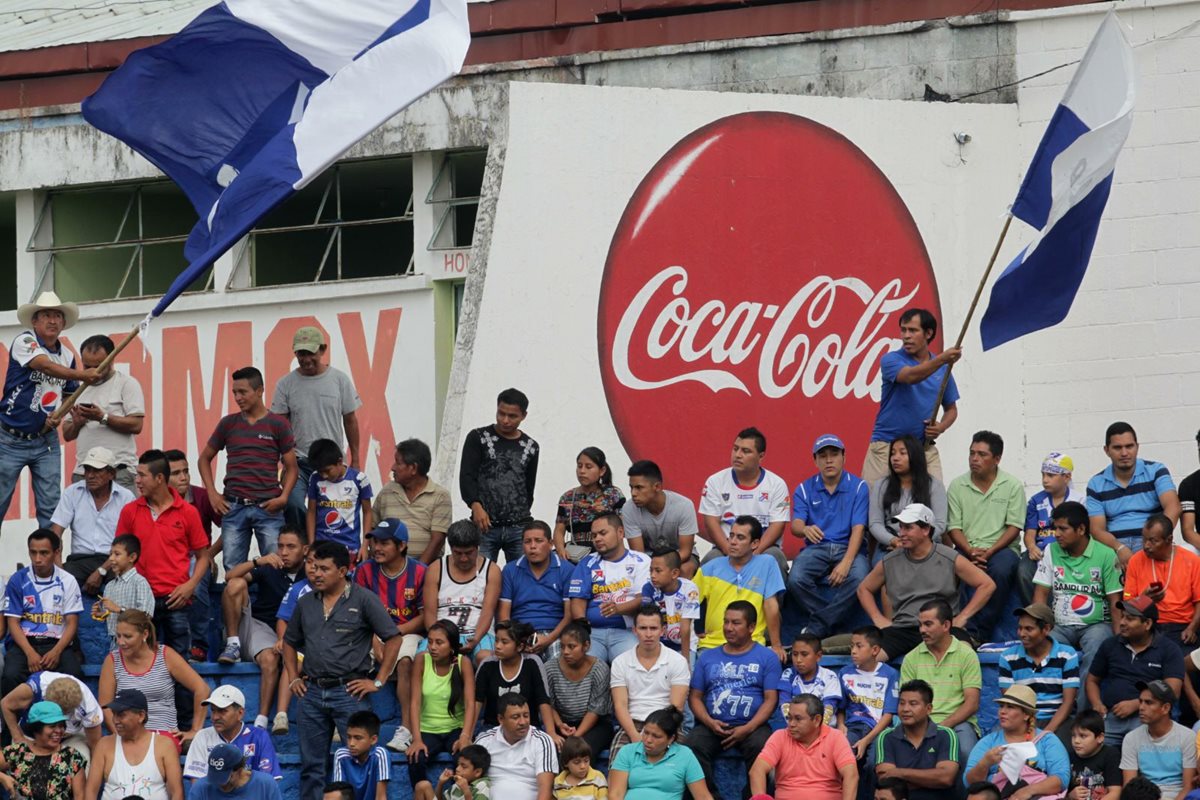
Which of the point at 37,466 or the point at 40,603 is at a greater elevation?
the point at 37,466

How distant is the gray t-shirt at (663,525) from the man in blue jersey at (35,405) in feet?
13.4

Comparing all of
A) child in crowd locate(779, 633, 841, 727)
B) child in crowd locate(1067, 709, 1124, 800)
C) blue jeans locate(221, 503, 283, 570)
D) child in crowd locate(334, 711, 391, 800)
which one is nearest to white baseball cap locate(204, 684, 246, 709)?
child in crowd locate(334, 711, 391, 800)

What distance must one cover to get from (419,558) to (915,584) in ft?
12.0

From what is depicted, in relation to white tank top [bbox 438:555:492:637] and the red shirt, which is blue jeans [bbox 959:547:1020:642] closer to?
white tank top [bbox 438:555:492:637]

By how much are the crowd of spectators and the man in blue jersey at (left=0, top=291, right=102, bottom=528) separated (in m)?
0.03

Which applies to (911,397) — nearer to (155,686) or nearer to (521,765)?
(521,765)

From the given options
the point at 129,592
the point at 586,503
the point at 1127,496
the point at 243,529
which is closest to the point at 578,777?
the point at 586,503

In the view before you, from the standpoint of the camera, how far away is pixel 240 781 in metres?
13.6

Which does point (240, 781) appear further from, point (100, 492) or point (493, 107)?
point (493, 107)

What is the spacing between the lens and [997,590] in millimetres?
14812

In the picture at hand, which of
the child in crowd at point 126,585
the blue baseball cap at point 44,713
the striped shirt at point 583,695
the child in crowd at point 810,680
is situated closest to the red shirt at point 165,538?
the child in crowd at point 126,585

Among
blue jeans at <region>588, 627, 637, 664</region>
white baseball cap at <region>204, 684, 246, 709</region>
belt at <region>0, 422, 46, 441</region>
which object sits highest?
belt at <region>0, 422, 46, 441</region>

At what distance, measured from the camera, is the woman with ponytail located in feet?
47.3

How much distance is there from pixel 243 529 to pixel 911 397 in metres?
4.81
